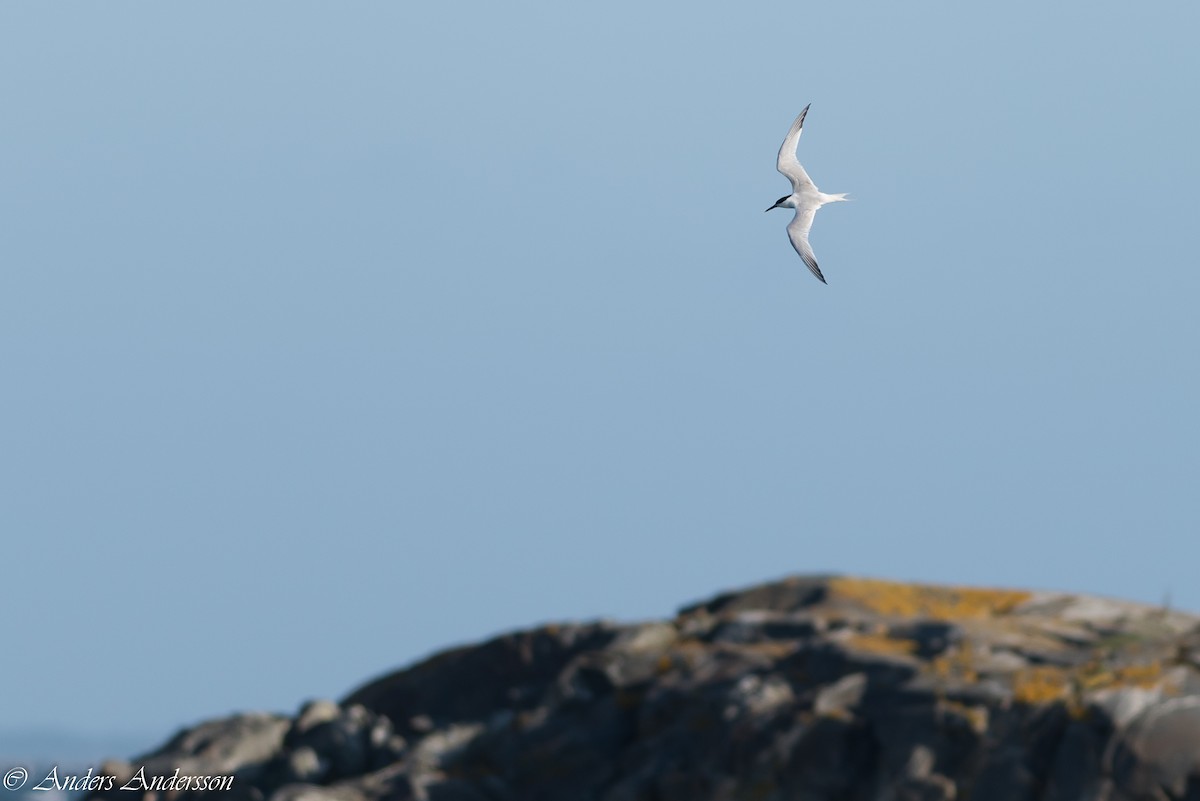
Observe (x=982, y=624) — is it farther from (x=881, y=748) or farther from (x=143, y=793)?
(x=143, y=793)

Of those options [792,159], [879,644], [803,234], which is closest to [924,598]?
[879,644]

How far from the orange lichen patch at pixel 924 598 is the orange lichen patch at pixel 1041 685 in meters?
3.65

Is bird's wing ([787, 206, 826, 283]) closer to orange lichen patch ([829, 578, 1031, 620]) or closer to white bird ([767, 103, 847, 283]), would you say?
white bird ([767, 103, 847, 283])

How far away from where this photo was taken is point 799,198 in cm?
3500

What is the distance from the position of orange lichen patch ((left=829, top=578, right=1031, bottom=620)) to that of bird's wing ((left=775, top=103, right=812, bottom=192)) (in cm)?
1067

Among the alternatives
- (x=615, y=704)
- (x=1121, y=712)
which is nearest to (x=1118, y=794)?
(x=1121, y=712)

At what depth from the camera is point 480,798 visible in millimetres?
25484

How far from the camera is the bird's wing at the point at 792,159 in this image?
35.5m

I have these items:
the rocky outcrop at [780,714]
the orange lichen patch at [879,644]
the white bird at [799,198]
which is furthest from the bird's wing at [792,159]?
the orange lichen patch at [879,644]

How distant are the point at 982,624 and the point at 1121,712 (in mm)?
4621
